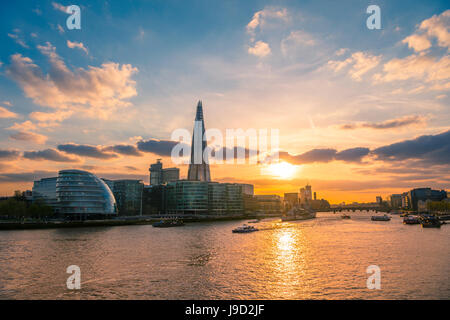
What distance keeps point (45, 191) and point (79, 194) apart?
30.6 meters

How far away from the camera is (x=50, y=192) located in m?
159

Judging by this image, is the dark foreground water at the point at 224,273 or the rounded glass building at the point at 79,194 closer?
the dark foreground water at the point at 224,273

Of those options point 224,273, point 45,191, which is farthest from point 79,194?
point 224,273

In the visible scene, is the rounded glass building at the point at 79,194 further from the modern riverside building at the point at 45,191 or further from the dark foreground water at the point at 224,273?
the dark foreground water at the point at 224,273

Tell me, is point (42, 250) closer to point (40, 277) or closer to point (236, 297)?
point (40, 277)

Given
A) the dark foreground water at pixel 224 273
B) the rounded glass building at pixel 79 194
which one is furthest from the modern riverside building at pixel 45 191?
the dark foreground water at pixel 224 273

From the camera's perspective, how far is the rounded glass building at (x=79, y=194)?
473ft

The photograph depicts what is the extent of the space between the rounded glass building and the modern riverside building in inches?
448

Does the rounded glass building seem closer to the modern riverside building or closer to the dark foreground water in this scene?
the modern riverside building

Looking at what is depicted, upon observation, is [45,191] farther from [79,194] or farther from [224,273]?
[224,273]

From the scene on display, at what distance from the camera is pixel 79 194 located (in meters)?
145

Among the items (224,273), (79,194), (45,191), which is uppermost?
(45,191)

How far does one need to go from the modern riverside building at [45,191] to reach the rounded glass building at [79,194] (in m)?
11.4
